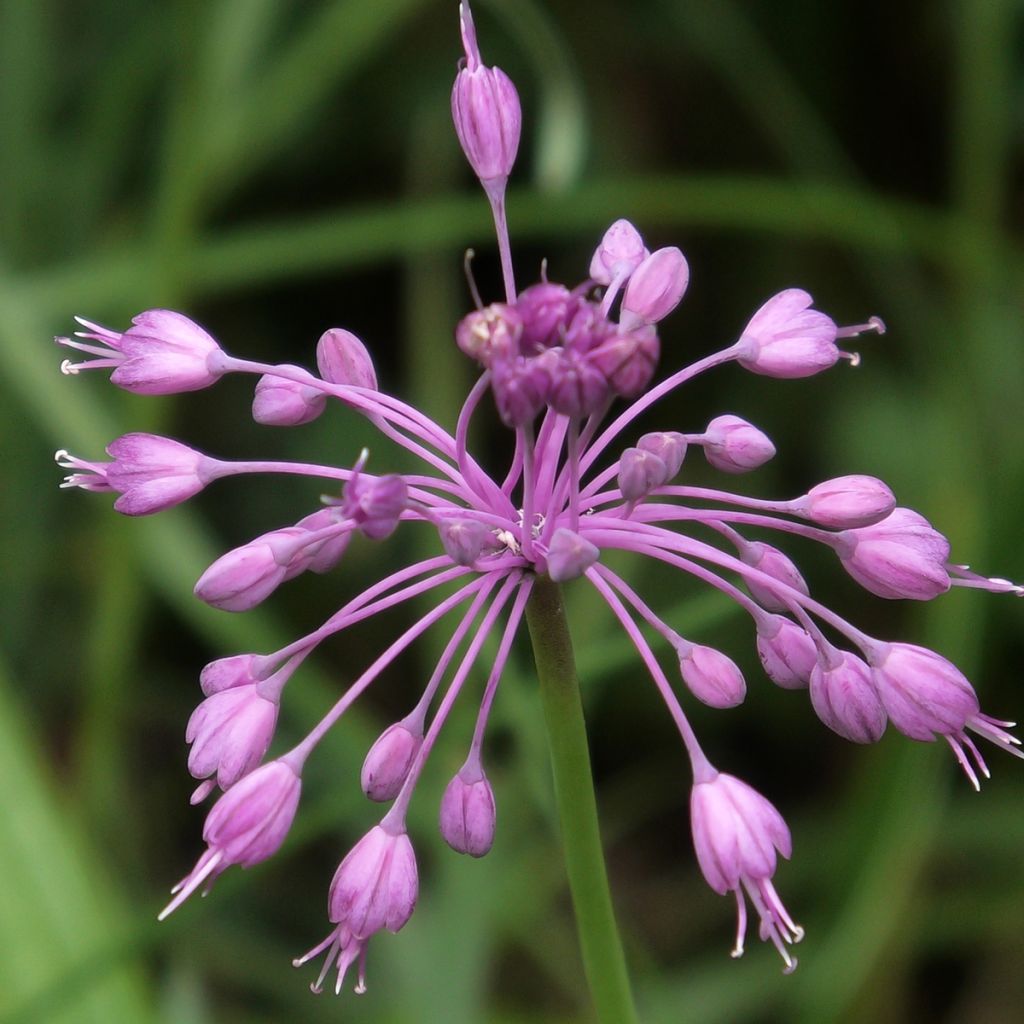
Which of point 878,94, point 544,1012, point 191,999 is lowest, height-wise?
point 544,1012

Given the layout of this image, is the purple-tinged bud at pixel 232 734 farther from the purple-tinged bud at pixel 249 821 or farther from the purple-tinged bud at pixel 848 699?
the purple-tinged bud at pixel 848 699

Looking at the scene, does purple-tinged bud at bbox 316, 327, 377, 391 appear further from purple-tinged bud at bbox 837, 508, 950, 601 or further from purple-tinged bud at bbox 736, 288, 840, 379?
purple-tinged bud at bbox 837, 508, 950, 601

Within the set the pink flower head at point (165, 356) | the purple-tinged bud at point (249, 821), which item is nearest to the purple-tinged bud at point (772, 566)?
the purple-tinged bud at point (249, 821)

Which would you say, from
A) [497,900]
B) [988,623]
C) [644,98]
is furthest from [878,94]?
[497,900]

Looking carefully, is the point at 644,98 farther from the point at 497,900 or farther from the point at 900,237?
the point at 497,900

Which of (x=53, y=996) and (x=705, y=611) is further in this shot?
(x=53, y=996)

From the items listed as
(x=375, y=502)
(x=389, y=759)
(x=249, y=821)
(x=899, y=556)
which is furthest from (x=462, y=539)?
(x=899, y=556)
